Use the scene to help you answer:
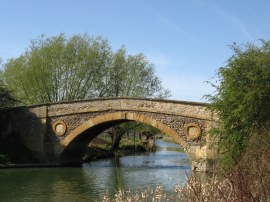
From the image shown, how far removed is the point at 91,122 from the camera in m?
24.7

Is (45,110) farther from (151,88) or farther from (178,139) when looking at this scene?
(151,88)

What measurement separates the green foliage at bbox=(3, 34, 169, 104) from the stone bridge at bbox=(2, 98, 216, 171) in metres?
7.05

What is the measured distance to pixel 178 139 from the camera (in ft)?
74.2

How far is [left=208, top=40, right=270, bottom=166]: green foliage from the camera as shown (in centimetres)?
1509

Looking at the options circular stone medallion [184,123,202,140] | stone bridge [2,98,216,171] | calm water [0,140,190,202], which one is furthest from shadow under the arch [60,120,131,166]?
circular stone medallion [184,123,202,140]

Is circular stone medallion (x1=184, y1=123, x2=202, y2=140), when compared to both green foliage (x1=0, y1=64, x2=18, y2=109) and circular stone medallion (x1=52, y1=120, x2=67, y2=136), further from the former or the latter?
green foliage (x1=0, y1=64, x2=18, y2=109)

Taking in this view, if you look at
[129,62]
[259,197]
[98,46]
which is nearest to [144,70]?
[129,62]

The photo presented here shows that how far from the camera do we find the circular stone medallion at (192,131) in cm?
2206

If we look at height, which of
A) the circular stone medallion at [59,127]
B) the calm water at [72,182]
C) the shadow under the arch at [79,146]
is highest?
the circular stone medallion at [59,127]

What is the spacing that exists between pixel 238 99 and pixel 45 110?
13486 mm

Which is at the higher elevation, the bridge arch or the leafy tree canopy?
the leafy tree canopy

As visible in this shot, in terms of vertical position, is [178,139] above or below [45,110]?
below

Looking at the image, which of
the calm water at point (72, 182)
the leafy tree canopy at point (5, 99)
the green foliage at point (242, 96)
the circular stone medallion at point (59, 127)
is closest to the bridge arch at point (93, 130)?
the circular stone medallion at point (59, 127)

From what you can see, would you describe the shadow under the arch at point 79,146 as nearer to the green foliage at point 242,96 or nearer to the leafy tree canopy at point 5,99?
the leafy tree canopy at point 5,99
